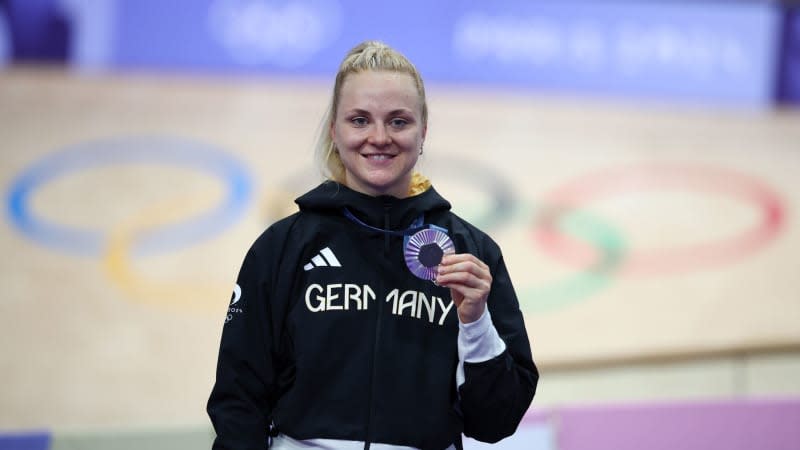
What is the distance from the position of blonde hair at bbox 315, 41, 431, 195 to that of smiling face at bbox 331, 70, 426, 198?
12 millimetres

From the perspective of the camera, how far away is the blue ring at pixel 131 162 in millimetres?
4070

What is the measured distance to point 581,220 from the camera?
4305mm

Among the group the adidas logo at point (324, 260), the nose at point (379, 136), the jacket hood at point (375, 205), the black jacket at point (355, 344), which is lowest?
the black jacket at point (355, 344)

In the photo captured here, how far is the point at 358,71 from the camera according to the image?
152 centimetres

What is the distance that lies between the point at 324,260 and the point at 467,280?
245 millimetres

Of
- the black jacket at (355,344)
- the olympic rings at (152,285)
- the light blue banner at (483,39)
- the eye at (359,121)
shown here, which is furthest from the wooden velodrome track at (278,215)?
the eye at (359,121)

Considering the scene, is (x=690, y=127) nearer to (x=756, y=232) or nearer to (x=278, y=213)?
(x=756, y=232)

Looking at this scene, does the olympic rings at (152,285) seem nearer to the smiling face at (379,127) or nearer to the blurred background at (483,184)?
the blurred background at (483,184)

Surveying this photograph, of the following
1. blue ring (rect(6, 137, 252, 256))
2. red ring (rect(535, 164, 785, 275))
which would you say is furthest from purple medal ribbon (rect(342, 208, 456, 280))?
blue ring (rect(6, 137, 252, 256))

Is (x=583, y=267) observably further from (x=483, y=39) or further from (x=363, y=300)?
(x=363, y=300)

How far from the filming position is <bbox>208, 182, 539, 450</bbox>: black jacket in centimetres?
144

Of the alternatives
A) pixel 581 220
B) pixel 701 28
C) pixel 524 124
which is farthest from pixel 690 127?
pixel 581 220

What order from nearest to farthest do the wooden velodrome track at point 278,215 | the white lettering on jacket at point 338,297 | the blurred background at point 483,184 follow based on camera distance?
1. the white lettering on jacket at point 338,297
2. the blurred background at point 483,184
3. the wooden velodrome track at point 278,215

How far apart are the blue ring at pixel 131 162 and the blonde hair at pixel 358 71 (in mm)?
2571
